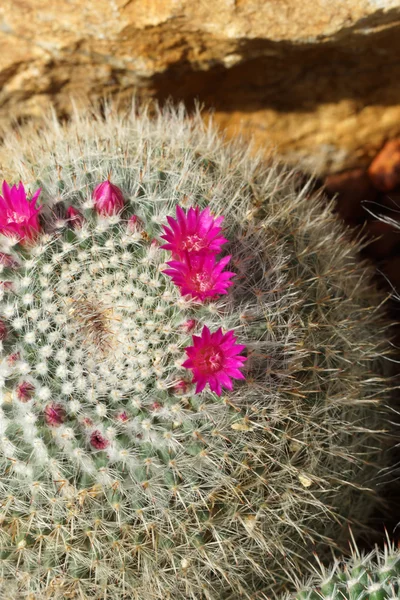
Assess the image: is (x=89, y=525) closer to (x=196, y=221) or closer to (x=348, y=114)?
(x=196, y=221)

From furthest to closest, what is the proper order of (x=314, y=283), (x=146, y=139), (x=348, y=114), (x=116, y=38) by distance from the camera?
(x=348, y=114)
(x=116, y=38)
(x=146, y=139)
(x=314, y=283)

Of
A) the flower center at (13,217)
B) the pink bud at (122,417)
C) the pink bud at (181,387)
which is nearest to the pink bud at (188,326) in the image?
the pink bud at (181,387)

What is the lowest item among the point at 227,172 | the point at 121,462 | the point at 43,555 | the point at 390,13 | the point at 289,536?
the point at 289,536

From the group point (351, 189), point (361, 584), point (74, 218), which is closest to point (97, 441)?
point (74, 218)

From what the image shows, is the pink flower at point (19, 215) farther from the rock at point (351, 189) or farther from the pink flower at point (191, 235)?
the rock at point (351, 189)

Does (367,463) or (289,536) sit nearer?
(289,536)

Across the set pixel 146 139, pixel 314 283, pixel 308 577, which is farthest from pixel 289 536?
pixel 146 139

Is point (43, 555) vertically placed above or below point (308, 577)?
above
